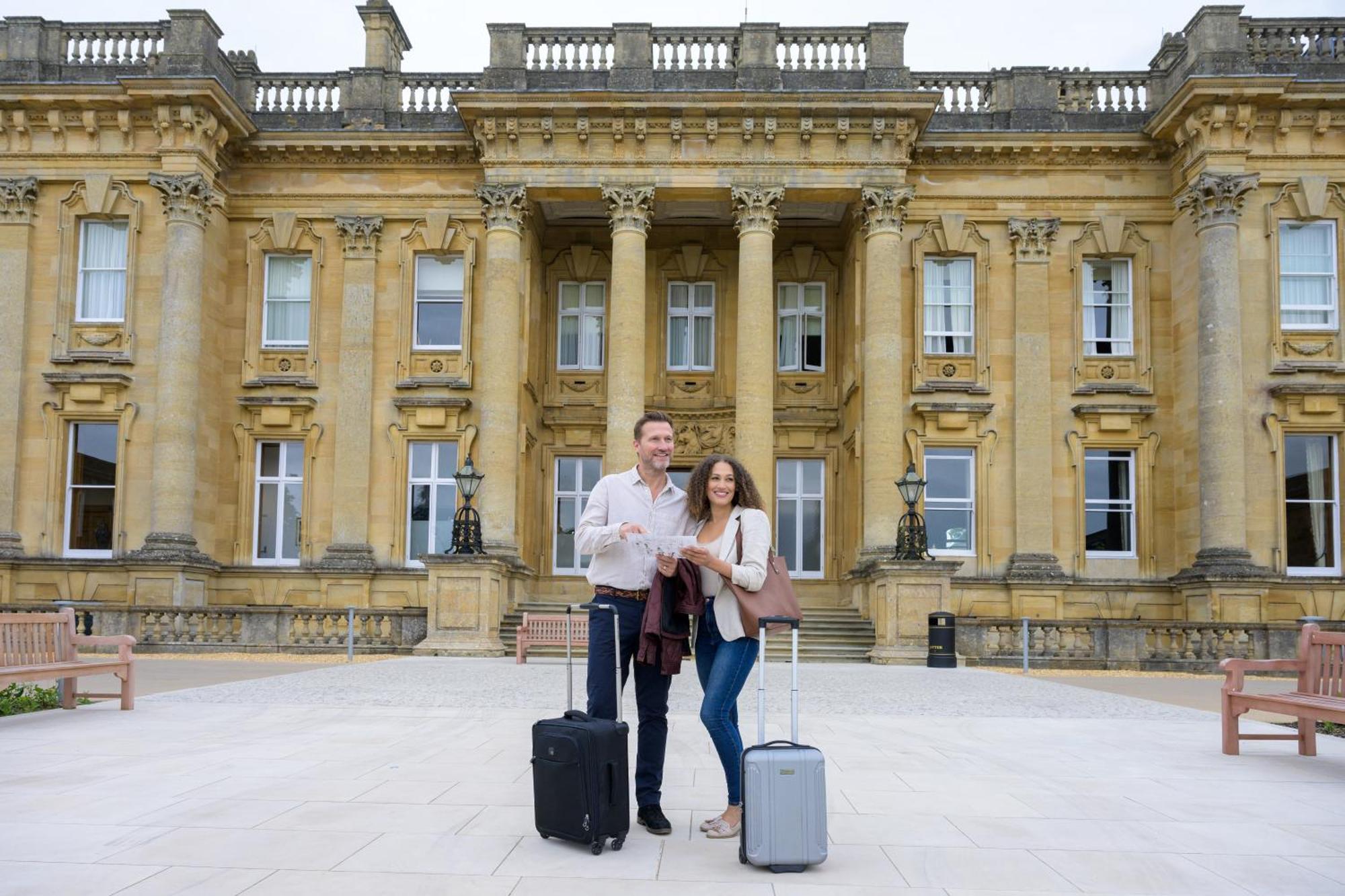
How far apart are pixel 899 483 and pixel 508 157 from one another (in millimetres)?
10968

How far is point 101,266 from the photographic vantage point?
27047mm

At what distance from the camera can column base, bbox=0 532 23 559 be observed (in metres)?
25.6

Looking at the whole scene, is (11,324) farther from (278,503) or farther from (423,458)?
(423,458)

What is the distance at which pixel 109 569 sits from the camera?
2550cm

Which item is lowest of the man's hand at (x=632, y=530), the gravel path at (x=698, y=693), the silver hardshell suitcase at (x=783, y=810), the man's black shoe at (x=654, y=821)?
the gravel path at (x=698, y=693)

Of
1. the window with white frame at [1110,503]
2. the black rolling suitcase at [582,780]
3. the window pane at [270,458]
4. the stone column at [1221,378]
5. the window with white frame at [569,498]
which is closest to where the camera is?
the black rolling suitcase at [582,780]

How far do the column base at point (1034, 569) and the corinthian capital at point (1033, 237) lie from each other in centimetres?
665

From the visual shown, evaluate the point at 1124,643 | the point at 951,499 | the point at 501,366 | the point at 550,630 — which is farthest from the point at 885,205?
the point at 550,630

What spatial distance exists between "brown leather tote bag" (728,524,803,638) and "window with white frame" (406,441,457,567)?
21925 mm

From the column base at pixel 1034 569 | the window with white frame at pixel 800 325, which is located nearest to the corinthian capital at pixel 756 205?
the window with white frame at pixel 800 325

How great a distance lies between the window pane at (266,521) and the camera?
27.4 m

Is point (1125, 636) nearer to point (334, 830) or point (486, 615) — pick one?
point (486, 615)

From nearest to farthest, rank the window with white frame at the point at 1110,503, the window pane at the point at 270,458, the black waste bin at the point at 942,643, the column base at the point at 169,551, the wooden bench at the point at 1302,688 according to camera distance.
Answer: the wooden bench at the point at 1302,688 < the black waste bin at the point at 942,643 < the column base at the point at 169,551 < the window with white frame at the point at 1110,503 < the window pane at the point at 270,458

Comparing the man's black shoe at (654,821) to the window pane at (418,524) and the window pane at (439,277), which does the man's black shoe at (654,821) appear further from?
the window pane at (439,277)
